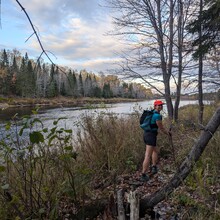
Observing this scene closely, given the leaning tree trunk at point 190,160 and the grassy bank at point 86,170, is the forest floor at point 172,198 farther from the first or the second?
the leaning tree trunk at point 190,160

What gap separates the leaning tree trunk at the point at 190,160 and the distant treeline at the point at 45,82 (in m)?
1.79

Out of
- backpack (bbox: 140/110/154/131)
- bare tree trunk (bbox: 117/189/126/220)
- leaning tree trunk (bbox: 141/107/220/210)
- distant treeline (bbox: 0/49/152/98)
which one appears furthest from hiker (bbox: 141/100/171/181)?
bare tree trunk (bbox: 117/189/126/220)

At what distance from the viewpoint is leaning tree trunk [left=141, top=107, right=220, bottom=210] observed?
3.34m

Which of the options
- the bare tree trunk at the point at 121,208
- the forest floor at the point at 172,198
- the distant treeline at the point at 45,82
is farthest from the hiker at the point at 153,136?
the bare tree trunk at the point at 121,208

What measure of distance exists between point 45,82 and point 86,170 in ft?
82.6

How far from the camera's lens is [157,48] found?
11.8 metres

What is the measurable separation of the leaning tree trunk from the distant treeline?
5.89ft

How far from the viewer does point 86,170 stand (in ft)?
11.4

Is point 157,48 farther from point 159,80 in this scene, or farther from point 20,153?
point 20,153

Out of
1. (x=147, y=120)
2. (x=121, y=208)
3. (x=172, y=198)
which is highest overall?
(x=147, y=120)

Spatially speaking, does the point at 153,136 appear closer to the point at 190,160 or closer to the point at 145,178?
the point at 145,178

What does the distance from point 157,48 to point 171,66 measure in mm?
1098

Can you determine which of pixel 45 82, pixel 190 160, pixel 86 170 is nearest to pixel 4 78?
pixel 45 82

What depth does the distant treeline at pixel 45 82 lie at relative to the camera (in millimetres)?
2262
